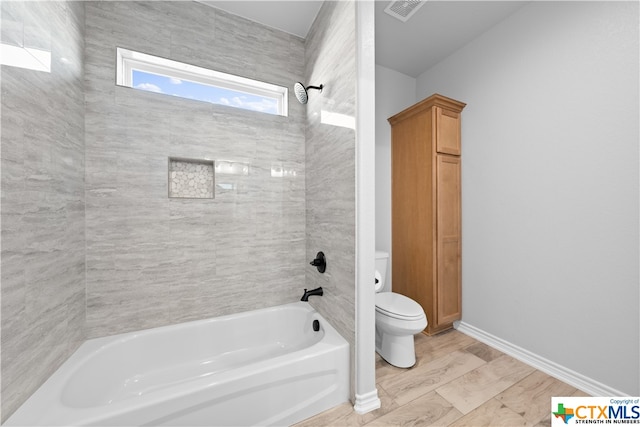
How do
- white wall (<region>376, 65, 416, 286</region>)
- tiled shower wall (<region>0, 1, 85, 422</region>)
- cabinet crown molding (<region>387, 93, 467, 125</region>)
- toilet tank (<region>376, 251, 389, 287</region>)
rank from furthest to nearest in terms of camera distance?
white wall (<region>376, 65, 416, 286</region>), toilet tank (<region>376, 251, 389, 287</region>), cabinet crown molding (<region>387, 93, 467, 125</region>), tiled shower wall (<region>0, 1, 85, 422</region>)

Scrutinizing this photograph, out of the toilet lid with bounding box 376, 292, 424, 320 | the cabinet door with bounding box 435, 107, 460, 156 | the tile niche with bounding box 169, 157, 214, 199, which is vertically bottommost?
the toilet lid with bounding box 376, 292, 424, 320

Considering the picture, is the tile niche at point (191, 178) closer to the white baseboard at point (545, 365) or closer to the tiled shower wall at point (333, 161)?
the tiled shower wall at point (333, 161)

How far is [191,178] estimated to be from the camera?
1.68 metres

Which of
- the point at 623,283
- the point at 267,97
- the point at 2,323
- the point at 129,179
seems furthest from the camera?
the point at 267,97

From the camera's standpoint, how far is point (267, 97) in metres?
1.96

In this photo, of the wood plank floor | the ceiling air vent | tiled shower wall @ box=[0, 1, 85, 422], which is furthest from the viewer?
the ceiling air vent

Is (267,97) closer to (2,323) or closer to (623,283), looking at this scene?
(2,323)

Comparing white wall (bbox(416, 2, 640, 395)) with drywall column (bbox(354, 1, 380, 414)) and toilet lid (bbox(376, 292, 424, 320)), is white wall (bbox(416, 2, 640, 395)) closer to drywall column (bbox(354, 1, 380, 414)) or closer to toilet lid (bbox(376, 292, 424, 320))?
toilet lid (bbox(376, 292, 424, 320))

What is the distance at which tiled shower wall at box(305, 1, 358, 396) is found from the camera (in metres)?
1.36

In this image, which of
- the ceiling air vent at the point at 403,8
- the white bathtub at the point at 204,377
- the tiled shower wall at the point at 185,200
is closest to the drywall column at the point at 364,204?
the white bathtub at the point at 204,377

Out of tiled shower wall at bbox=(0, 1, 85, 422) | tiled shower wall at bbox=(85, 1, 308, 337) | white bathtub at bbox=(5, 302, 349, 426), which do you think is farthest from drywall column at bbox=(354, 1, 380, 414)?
tiled shower wall at bbox=(0, 1, 85, 422)

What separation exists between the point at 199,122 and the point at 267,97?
1.99ft

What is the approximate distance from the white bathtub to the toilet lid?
462 mm

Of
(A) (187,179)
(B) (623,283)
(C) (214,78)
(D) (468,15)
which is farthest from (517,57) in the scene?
(A) (187,179)
